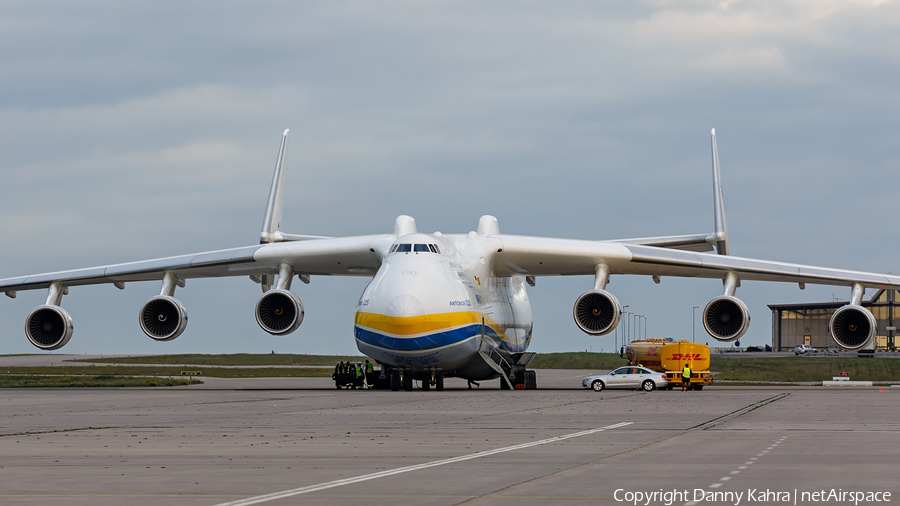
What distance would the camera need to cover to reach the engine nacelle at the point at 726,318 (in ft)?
104

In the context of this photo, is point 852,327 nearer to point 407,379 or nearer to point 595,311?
point 595,311

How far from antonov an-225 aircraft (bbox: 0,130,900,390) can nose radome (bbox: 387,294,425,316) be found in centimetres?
3

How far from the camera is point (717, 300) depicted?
32.2m

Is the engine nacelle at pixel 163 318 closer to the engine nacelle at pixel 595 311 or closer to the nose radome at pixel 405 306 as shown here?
the nose radome at pixel 405 306

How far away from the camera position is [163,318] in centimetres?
3334

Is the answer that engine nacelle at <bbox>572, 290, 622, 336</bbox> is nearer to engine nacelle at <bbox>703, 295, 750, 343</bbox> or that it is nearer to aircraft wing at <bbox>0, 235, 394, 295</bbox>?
engine nacelle at <bbox>703, 295, 750, 343</bbox>

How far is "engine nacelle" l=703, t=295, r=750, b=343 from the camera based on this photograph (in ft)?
104
